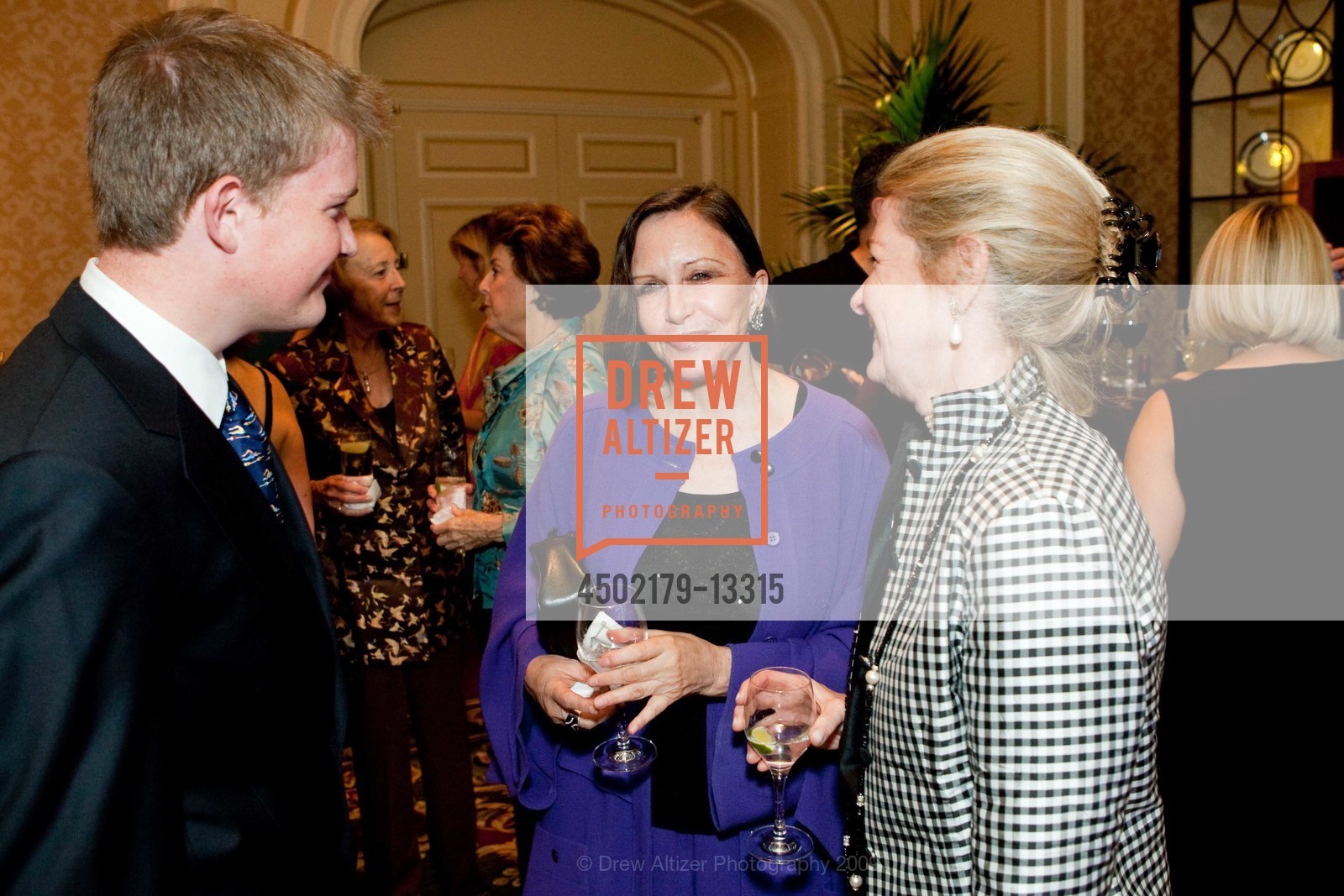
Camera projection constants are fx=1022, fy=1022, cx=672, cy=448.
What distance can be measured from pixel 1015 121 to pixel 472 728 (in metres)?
4.33

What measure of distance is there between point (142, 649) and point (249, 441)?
42 centimetres

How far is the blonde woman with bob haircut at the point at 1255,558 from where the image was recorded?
2.13 metres

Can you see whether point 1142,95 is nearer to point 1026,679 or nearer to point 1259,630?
point 1259,630

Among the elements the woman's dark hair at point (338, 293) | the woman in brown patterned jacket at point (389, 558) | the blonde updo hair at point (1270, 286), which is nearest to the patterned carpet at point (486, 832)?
the woman in brown patterned jacket at point (389, 558)

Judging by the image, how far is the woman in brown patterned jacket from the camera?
2824 millimetres

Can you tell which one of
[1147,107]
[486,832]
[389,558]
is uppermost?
[1147,107]

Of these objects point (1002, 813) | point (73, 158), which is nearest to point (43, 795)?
point (1002, 813)

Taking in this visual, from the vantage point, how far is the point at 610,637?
4.68 feet

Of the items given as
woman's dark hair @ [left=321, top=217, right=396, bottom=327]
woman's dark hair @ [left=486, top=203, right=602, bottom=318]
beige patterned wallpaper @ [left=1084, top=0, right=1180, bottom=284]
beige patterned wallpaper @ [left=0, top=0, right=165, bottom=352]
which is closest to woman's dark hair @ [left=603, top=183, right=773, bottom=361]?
woman's dark hair @ [left=486, top=203, right=602, bottom=318]

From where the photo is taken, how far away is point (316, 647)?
1207 millimetres

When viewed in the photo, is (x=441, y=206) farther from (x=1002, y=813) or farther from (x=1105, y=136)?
(x=1002, y=813)

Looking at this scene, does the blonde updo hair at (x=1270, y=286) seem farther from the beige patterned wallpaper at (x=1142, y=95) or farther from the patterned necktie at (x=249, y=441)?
the beige patterned wallpaper at (x=1142, y=95)

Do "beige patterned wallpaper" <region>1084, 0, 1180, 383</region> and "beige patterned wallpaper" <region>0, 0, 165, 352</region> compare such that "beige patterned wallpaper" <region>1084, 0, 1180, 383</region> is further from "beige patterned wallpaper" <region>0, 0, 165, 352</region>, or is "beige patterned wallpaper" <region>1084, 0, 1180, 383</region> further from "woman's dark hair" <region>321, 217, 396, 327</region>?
"beige patterned wallpaper" <region>0, 0, 165, 352</region>

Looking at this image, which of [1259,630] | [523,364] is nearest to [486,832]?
[523,364]
